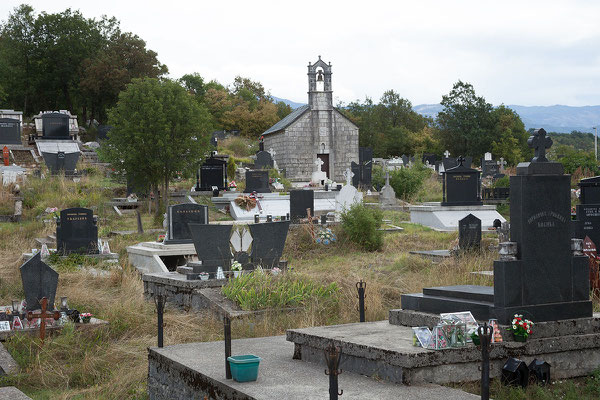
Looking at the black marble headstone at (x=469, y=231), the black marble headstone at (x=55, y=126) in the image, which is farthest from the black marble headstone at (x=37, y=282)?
the black marble headstone at (x=55, y=126)

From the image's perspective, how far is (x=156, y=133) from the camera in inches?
932

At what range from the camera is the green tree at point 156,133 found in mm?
23578

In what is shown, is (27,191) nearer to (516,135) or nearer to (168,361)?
(168,361)

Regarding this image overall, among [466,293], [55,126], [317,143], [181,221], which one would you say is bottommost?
[466,293]

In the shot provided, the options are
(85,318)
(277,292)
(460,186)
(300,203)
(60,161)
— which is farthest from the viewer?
(60,161)

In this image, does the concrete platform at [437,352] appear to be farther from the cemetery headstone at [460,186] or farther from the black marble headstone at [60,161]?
the black marble headstone at [60,161]

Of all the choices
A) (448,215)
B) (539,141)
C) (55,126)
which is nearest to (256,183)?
(448,215)

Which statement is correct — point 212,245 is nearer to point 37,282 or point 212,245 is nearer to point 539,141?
point 37,282

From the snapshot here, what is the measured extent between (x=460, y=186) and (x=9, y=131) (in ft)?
78.1

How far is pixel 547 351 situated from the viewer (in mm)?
6598

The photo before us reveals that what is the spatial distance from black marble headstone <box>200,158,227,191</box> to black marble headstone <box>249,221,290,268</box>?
1447 cm

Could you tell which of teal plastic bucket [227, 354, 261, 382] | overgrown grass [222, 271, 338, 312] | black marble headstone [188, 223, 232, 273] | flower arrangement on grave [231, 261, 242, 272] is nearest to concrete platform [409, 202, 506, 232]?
black marble headstone [188, 223, 232, 273]

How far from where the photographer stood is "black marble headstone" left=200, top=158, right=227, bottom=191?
28.3 m

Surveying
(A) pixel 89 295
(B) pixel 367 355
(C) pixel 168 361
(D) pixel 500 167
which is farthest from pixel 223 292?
(D) pixel 500 167
